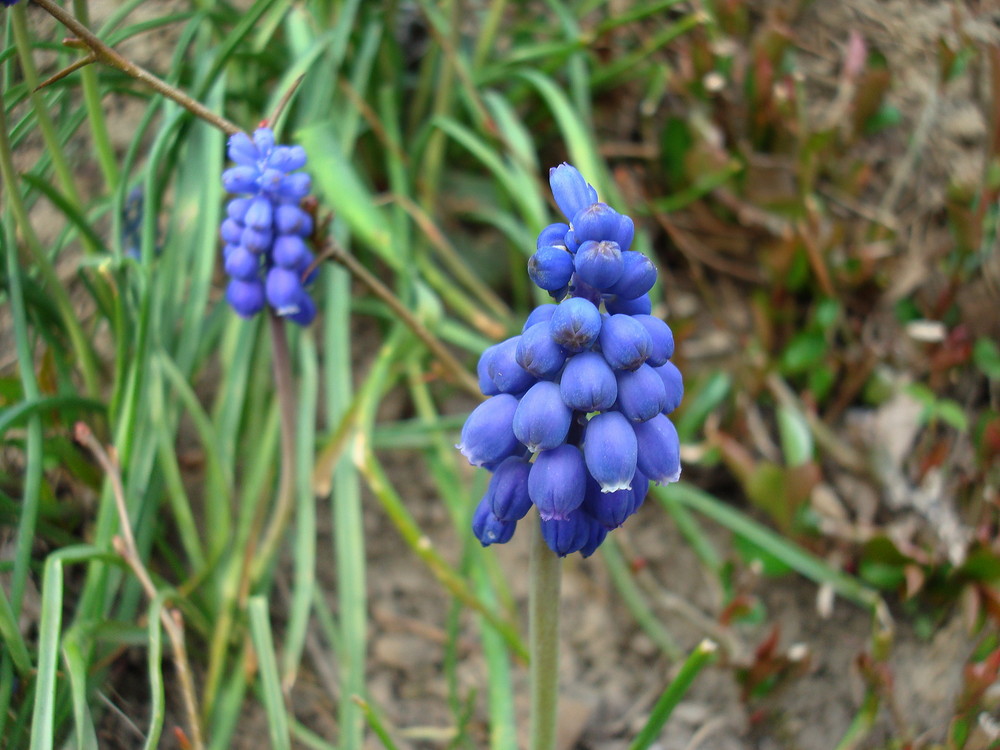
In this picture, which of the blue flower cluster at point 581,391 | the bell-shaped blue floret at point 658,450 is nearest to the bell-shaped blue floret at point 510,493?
the blue flower cluster at point 581,391

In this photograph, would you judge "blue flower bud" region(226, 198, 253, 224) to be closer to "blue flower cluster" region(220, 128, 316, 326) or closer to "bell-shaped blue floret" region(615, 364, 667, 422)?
"blue flower cluster" region(220, 128, 316, 326)

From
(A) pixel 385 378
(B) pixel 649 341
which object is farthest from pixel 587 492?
(A) pixel 385 378

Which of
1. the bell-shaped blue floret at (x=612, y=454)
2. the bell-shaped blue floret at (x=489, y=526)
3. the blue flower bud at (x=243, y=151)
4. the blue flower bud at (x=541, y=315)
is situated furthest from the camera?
the blue flower bud at (x=243, y=151)

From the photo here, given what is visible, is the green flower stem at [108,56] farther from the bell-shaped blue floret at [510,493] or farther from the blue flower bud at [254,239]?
the bell-shaped blue floret at [510,493]

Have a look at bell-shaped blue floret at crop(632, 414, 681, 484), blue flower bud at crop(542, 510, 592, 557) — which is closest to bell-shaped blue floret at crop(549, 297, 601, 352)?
bell-shaped blue floret at crop(632, 414, 681, 484)

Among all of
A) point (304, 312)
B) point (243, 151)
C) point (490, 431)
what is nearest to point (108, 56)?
point (243, 151)

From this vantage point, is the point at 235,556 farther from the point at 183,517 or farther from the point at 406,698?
the point at 406,698

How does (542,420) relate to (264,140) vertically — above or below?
below

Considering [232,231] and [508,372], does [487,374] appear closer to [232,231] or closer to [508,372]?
[508,372]
